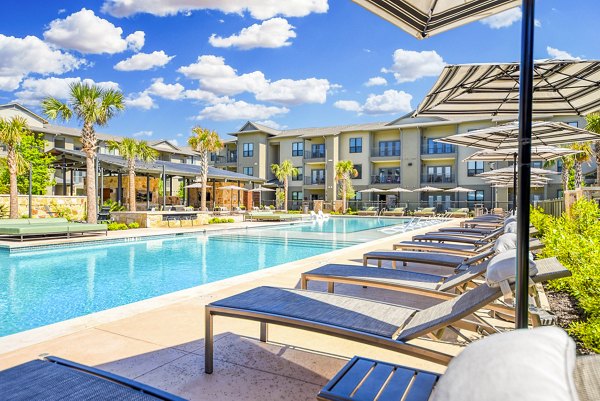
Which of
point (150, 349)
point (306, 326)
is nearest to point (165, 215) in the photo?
point (150, 349)

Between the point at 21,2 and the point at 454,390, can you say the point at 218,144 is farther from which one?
the point at 454,390

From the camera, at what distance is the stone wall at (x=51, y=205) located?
20109 mm

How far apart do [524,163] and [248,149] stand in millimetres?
44646

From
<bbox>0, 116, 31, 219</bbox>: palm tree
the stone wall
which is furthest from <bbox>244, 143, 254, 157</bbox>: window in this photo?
<bbox>0, 116, 31, 219</bbox>: palm tree

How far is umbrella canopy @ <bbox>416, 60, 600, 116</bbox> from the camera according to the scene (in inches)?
180

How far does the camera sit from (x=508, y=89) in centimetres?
529

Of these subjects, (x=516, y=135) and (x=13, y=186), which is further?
(x=13, y=186)

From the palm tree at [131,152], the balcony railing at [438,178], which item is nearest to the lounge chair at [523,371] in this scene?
the palm tree at [131,152]

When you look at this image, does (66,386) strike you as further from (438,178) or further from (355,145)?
(355,145)

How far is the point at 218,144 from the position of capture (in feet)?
84.5

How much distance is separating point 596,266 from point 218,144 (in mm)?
23803

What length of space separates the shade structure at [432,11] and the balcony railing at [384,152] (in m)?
36.1

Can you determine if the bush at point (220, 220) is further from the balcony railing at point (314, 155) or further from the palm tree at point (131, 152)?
the balcony railing at point (314, 155)

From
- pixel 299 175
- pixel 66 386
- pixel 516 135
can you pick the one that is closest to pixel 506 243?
pixel 516 135
